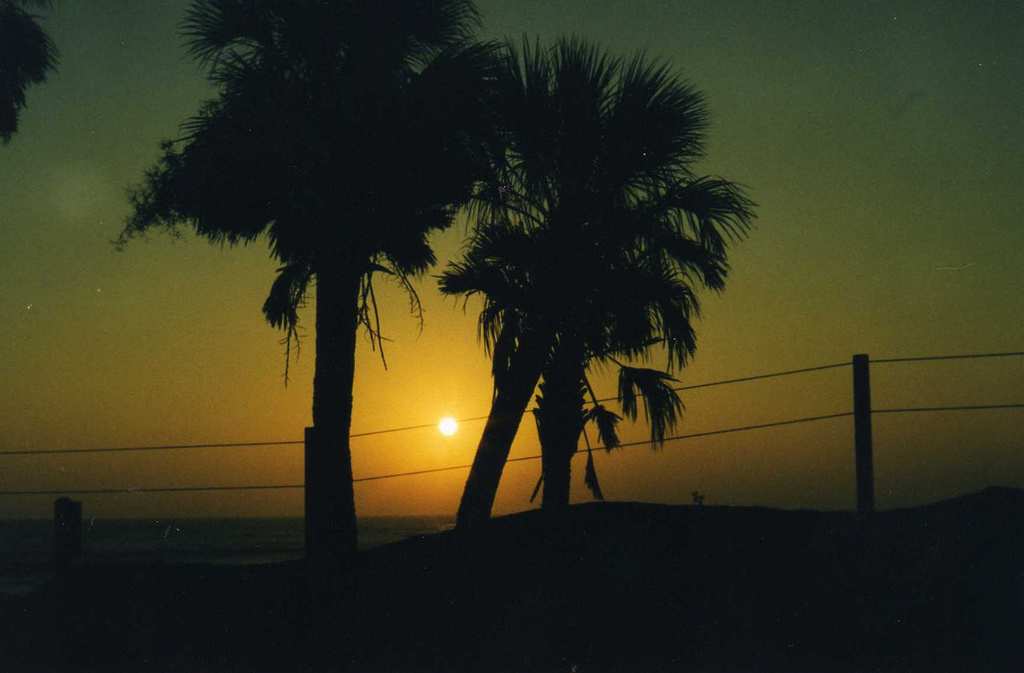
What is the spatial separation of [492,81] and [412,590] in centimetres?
730

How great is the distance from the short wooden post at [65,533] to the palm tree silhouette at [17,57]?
799cm

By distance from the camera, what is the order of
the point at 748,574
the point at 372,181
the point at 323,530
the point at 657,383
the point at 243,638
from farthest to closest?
the point at 657,383, the point at 372,181, the point at 323,530, the point at 243,638, the point at 748,574

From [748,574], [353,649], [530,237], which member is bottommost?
[353,649]

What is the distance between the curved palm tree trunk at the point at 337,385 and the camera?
→ 1305cm

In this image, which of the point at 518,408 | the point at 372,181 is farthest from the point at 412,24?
the point at 518,408

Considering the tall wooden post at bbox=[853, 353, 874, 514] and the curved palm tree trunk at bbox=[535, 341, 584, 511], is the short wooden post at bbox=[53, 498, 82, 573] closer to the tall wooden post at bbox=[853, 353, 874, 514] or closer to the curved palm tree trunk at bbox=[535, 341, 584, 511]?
the curved palm tree trunk at bbox=[535, 341, 584, 511]

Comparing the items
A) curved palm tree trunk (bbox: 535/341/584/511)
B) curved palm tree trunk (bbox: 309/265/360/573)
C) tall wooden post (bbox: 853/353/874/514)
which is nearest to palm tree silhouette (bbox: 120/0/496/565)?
curved palm tree trunk (bbox: 309/265/360/573)

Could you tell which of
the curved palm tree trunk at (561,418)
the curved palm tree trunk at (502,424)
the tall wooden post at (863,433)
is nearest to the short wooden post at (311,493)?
the curved palm tree trunk at (502,424)

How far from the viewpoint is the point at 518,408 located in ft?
47.5

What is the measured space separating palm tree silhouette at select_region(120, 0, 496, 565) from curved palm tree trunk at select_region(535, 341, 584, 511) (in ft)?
8.65

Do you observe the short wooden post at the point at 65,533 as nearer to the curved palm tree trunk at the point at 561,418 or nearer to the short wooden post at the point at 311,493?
the short wooden post at the point at 311,493

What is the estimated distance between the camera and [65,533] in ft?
42.0

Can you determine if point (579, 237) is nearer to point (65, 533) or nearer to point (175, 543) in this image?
point (65, 533)

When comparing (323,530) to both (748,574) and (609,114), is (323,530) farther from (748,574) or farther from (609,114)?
(609,114)
